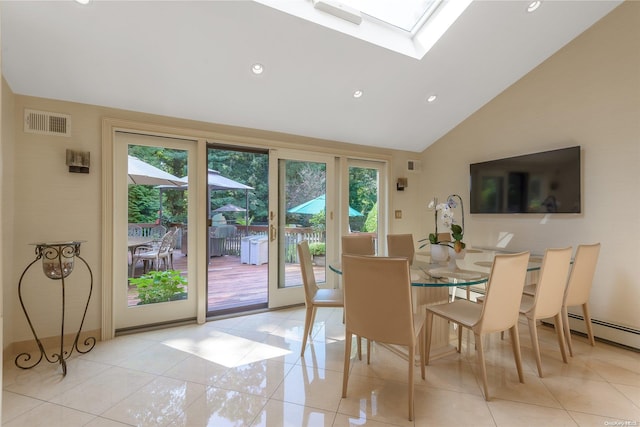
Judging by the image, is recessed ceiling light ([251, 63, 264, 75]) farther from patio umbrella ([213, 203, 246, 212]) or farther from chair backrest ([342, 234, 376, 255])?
chair backrest ([342, 234, 376, 255])

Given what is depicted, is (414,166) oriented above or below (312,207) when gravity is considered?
above

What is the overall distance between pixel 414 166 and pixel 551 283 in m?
2.74

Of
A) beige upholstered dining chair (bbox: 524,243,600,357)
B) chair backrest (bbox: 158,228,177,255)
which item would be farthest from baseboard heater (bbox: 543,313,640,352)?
chair backrest (bbox: 158,228,177,255)

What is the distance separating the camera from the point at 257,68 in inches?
111

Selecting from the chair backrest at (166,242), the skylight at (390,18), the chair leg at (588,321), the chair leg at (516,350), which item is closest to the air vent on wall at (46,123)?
the chair backrest at (166,242)

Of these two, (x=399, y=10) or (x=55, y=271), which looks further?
(x=399, y=10)

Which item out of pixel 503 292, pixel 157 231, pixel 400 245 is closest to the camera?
pixel 503 292

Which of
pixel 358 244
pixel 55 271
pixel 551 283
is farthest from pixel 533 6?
pixel 55 271

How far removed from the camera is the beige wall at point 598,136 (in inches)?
110

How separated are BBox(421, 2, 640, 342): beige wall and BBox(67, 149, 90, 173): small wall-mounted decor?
443cm

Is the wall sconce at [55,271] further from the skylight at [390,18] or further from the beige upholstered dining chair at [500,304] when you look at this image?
the beige upholstered dining chair at [500,304]

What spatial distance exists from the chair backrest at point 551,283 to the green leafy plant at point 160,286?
326 centimetres

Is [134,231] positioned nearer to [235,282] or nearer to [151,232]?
[151,232]

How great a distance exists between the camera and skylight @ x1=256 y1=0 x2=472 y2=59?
252 cm
